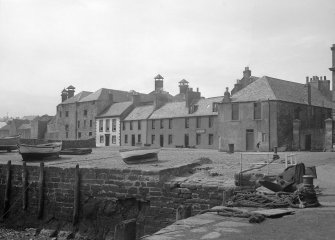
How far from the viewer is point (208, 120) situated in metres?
50.1

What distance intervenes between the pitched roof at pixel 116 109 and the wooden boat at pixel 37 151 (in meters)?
37.3

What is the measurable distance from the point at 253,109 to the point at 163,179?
1105 inches

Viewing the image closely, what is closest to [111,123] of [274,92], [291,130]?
[274,92]

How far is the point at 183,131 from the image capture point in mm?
52875

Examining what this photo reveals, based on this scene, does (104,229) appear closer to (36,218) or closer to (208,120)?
(36,218)

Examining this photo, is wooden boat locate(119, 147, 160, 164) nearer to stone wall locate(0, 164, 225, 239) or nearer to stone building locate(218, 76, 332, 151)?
stone wall locate(0, 164, 225, 239)

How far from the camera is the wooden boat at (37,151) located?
77.0ft

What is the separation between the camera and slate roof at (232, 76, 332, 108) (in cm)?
4047

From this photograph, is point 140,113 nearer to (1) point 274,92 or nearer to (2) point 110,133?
(2) point 110,133

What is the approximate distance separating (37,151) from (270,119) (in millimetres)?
24388

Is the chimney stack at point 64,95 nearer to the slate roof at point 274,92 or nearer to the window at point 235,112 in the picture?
the slate roof at point 274,92

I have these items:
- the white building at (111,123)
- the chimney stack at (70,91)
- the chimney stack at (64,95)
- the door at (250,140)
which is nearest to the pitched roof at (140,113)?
the white building at (111,123)

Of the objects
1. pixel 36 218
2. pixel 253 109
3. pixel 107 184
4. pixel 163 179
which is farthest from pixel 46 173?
pixel 253 109

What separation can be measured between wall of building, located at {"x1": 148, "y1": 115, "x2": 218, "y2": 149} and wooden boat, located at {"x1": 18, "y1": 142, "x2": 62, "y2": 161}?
27440mm
